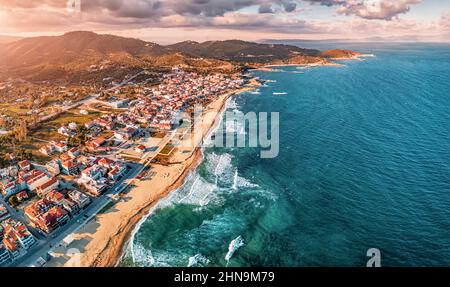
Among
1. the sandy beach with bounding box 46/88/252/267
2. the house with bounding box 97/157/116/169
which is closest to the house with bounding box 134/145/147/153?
the house with bounding box 97/157/116/169

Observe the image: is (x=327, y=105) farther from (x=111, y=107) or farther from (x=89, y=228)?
(x=89, y=228)

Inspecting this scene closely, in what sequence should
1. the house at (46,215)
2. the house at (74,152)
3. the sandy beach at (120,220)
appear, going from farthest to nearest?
1. the house at (74,152)
2. the house at (46,215)
3. the sandy beach at (120,220)

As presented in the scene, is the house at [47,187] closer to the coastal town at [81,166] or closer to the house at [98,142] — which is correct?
the coastal town at [81,166]

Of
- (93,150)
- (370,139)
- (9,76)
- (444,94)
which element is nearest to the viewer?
(93,150)

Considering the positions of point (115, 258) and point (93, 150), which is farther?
point (93, 150)

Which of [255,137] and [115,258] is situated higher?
[255,137]

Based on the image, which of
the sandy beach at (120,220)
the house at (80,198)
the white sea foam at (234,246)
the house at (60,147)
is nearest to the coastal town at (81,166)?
the house at (80,198)

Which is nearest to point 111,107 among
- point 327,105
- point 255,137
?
point 255,137
